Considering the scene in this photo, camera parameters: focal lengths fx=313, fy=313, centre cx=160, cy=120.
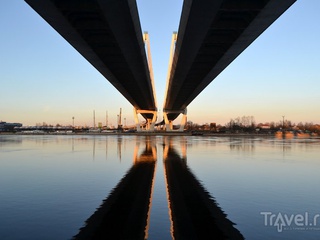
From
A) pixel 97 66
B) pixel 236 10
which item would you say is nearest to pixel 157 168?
pixel 236 10

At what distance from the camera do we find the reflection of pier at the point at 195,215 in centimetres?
646

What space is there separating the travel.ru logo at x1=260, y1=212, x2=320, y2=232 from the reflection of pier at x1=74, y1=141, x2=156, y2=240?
2.97 m

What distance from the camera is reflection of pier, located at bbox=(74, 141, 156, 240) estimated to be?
6.42 metres

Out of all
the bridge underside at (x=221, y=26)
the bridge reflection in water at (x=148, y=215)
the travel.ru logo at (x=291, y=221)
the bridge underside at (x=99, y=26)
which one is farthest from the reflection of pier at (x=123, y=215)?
Result: the bridge underside at (x=221, y=26)

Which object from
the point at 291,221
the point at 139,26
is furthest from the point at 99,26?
the point at 291,221

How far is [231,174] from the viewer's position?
48.1 ft

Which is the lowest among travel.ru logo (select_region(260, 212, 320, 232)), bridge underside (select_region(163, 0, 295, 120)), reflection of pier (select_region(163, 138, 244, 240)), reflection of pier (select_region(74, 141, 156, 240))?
travel.ru logo (select_region(260, 212, 320, 232))

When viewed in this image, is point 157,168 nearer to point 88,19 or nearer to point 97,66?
point 88,19

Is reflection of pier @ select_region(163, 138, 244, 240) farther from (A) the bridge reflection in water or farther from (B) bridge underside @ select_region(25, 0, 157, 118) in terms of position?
(B) bridge underside @ select_region(25, 0, 157, 118)

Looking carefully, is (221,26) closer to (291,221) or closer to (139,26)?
(139,26)

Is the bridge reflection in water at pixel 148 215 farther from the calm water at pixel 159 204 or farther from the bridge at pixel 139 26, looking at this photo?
the bridge at pixel 139 26

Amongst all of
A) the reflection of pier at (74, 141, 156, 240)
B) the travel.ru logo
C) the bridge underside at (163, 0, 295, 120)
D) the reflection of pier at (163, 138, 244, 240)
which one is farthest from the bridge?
the travel.ru logo

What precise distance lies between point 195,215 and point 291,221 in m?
2.30

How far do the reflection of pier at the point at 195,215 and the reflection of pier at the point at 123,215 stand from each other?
718mm
